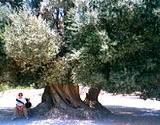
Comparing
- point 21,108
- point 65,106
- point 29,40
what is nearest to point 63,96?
point 65,106

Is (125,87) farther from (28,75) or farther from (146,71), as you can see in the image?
(28,75)

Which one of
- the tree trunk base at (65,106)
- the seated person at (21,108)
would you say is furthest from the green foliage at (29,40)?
the tree trunk base at (65,106)

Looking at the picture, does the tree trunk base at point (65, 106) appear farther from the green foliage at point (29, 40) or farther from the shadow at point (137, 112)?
the green foliage at point (29, 40)

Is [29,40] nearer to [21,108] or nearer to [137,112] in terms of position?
[21,108]

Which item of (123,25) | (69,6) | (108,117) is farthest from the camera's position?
(108,117)

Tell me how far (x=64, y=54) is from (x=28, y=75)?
188 cm

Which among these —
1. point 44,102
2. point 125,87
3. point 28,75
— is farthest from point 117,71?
point 44,102

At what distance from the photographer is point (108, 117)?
21.2 meters

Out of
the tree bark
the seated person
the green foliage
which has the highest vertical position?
the green foliage

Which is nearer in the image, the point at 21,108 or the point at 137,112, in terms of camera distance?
the point at 21,108

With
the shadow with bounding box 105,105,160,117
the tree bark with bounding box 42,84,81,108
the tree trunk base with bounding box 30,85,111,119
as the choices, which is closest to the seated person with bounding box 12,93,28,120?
the tree trunk base with bounding box 30,85,111,119

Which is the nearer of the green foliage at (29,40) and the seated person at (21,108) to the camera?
the green foliage at (29,40)

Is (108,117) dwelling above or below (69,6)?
below

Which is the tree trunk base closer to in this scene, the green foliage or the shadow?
the shadow
